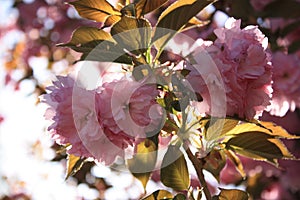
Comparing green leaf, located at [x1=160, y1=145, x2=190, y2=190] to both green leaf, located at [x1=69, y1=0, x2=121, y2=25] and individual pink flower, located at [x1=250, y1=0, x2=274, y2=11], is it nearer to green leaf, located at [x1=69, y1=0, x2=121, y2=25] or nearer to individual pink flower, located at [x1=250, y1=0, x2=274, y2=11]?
green leaf, located at [x1=69, y1=0, x2=121, y2=25]

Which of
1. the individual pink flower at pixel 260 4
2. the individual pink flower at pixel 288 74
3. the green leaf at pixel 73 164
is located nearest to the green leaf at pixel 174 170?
the green leaf at pixel 73 164

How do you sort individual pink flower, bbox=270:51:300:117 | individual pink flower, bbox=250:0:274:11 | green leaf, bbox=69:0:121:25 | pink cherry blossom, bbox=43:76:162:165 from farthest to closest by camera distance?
individual pink flower, bbox=250:0:274:11
individual pink flower, bbox=270:51:300:117
green leaf, bbox=69:0:121:25
pink cherry blossom, bbox=43:76:162:165

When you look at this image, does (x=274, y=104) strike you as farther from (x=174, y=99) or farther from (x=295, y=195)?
(x=295, y=195)

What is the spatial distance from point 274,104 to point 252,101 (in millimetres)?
349

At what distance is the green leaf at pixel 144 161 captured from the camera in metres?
0.92

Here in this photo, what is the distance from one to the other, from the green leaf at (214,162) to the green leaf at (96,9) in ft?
0.93

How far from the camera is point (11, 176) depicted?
318 centimetres

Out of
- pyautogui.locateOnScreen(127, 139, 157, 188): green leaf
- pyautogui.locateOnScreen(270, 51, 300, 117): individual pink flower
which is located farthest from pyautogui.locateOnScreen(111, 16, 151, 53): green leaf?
pyautogui.locateOnScreen(270, 51, 300, 117): individual pink flower

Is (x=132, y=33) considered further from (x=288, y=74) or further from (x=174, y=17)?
(x=288, y=74)

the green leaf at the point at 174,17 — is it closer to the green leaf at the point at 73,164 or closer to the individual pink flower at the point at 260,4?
the green leaf at the point at 73,164

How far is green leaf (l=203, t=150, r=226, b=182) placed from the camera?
1000 millimetres

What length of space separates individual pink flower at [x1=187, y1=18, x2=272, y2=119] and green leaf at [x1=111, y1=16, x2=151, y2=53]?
0.28 ft

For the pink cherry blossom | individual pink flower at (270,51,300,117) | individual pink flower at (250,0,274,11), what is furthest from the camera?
individual pink flower at (250,0,274,11)

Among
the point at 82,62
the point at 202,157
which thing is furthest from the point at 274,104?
the point at 82,62
